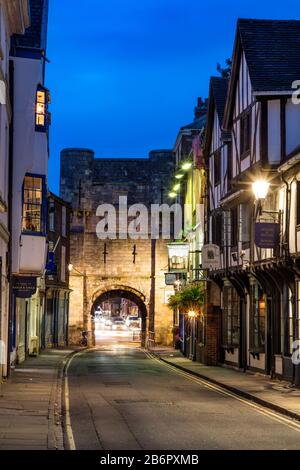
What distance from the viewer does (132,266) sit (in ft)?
190

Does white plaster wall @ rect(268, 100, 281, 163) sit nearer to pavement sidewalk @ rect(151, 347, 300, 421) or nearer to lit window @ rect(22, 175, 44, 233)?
pavement sidewalk @ rect(151, 347, 300, 421)

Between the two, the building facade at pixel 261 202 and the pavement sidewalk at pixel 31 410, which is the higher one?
the building facade at pixel 261 202

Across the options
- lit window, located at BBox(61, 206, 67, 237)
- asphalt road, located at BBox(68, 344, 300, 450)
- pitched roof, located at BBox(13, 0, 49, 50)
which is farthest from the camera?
lit window, located at BBox(61, 206, 67, 237)

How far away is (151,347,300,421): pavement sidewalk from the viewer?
18281mm

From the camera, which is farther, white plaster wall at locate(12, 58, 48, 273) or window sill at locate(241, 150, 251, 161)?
window sill at locate(241, 150, 251, 161)

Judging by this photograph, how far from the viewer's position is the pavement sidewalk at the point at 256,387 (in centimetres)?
1828

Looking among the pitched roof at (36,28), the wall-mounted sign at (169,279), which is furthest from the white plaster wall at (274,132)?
the wall-mounted sign at (169,279)

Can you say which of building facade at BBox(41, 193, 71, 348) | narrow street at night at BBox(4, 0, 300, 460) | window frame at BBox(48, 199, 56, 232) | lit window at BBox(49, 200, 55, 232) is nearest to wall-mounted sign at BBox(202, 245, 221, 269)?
narrow street at night at BBox(4, 0, 300, 460)

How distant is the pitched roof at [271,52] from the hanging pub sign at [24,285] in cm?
932

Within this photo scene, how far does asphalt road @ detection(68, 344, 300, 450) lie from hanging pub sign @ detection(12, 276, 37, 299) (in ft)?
10.5

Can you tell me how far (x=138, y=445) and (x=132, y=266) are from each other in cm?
4536

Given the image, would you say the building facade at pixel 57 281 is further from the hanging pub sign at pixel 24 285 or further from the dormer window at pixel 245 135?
the dormer window at pixel 245 135
